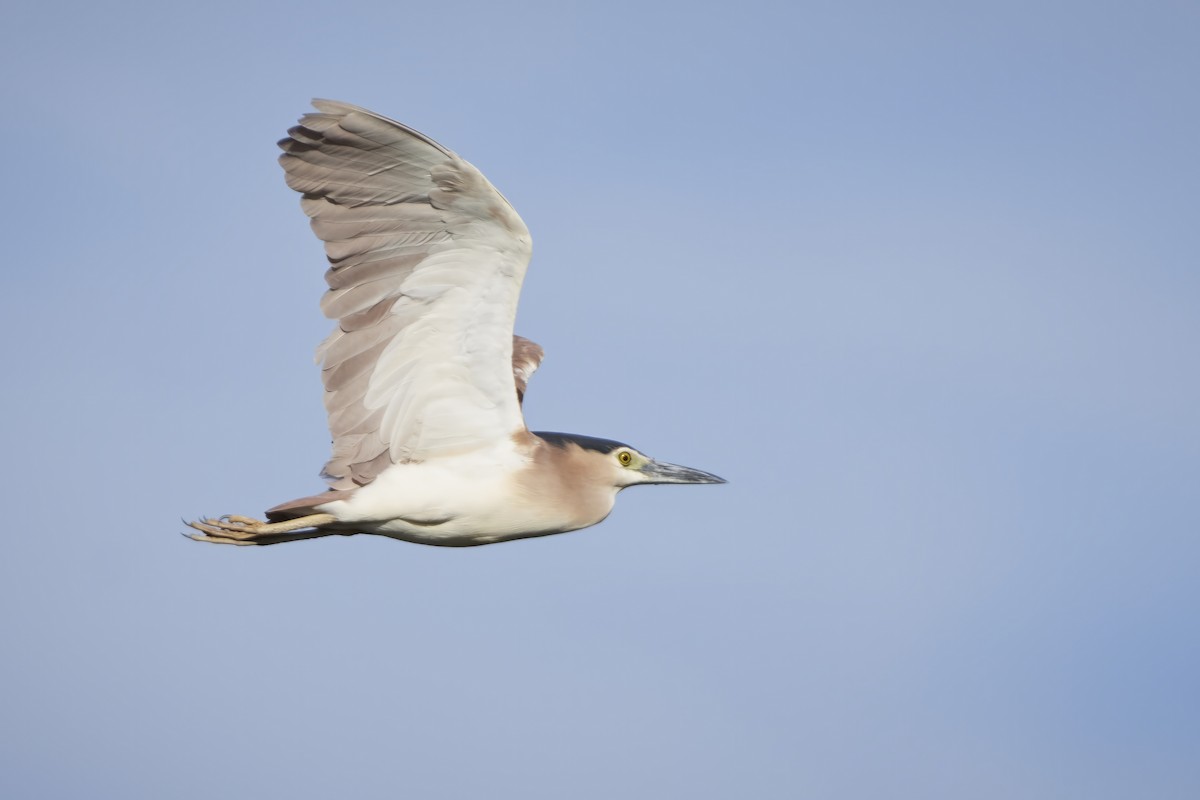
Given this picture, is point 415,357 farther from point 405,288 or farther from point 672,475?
point 672,475

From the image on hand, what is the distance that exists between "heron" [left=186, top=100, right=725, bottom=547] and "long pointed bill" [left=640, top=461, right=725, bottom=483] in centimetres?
84

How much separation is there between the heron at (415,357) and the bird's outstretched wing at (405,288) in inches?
0.4

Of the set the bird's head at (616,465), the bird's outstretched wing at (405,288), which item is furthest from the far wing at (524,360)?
the bird's outstretched wing at (405,288)

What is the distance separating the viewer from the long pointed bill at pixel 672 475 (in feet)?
42.5

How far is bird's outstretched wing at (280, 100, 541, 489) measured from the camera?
1050 cm

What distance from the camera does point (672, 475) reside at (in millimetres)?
13133

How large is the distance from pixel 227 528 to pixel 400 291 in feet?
8.07

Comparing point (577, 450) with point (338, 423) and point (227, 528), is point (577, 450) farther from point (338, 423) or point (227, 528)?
point (227, 528)

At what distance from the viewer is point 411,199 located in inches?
421

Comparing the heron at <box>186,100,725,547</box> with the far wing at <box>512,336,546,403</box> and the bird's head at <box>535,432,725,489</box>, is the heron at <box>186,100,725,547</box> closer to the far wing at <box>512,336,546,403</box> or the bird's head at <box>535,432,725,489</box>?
the bird's head at <box>535,432,725,489</box>

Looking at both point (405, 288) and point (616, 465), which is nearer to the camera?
point (405, 288)

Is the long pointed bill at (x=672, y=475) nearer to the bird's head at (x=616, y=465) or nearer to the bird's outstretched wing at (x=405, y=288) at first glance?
the bird's head at (x=616, y=465)

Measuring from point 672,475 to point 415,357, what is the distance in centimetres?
295

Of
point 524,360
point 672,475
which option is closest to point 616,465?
point 672,475
